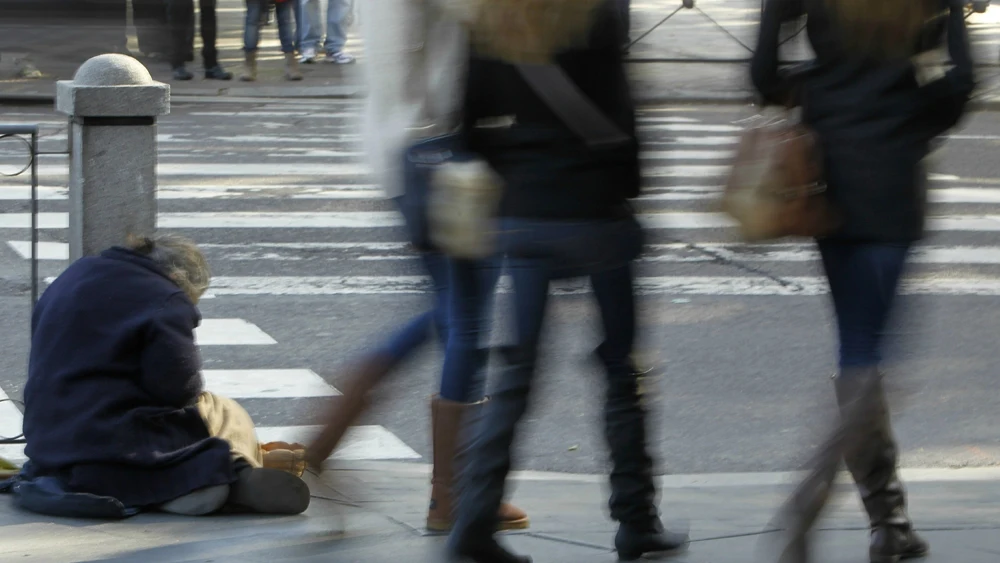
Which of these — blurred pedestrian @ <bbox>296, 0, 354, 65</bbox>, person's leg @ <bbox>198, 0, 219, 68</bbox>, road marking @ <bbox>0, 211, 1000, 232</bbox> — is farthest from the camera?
blurred pedestrian @ <bbox>296, 0, 354, 65</bbox>

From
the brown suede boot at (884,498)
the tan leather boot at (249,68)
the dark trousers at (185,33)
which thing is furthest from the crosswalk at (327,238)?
the dark trousers at (185,33)

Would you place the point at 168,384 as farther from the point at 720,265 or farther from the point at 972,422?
the point at 720,265

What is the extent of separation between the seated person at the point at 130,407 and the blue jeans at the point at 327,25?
1483 centimetres

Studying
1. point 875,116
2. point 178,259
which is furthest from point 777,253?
point 875,116

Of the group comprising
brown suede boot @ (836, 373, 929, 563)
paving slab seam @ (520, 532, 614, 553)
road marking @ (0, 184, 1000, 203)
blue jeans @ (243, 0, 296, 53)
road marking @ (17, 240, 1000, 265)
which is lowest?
blue jeans @ (243, 0, 296, 53)

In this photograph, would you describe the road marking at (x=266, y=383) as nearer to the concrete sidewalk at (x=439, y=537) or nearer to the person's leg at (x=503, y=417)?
the concrete sidewalk at (x=439, y=537)

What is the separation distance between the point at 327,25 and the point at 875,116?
55.2ft

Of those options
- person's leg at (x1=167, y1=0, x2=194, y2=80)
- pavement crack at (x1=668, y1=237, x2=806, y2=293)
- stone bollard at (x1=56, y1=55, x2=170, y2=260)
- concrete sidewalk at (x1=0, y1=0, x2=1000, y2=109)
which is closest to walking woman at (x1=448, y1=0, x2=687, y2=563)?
stone bollard at (x1=56, y1=55, x2=170, y2=260)

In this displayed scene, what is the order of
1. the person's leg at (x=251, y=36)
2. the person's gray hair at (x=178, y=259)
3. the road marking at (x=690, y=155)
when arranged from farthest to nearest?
the person's leg at (x=251, y=36) → the road marking at (x=690, y=155) → the person's gray hair at (x=178, y=259)

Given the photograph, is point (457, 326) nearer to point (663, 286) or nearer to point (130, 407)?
point (130, 407)

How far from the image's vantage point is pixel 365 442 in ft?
18.8

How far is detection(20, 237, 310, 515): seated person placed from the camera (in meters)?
4.50

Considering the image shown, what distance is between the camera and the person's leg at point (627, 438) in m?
3.74

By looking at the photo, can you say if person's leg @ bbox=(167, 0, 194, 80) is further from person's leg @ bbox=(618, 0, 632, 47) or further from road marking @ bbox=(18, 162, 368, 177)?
person's leg @ bbox=(618, 0, 632, 47)
